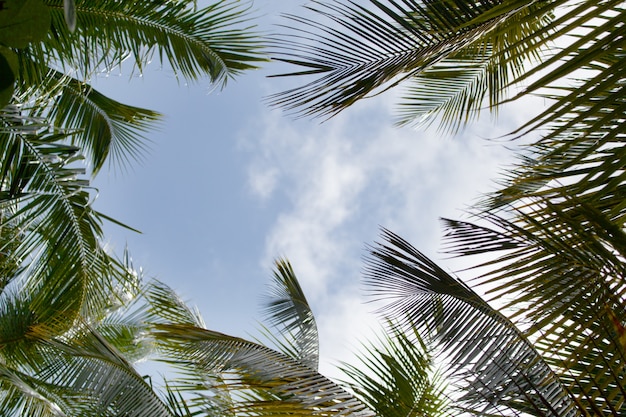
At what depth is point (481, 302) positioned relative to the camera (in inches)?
108

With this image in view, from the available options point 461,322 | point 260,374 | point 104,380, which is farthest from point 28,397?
point 461,322

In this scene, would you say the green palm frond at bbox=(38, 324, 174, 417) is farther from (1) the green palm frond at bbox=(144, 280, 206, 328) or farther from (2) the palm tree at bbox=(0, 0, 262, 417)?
(1) the green palm frond at bbox=(144, 280, 206, 328)

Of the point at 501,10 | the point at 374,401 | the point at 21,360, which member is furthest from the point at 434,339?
the point at 21,360

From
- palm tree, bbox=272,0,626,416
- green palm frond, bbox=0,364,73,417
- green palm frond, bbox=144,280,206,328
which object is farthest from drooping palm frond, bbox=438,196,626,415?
green palm frond, bbox=144,280,206,328

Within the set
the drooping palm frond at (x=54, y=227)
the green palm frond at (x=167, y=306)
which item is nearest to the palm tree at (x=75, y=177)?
the drooping palm frond at (x=54, y=227)

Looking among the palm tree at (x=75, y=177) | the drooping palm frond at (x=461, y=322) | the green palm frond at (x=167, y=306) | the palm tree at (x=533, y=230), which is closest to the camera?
the palm tree at (x=533, y=230)

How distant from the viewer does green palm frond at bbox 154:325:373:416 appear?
258 centimetres

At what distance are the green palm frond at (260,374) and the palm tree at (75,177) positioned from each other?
0.42 meters

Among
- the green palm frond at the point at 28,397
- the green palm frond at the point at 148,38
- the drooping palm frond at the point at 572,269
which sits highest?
the green palm frond at the point at 148,38

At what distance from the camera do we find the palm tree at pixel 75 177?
10.9 feet

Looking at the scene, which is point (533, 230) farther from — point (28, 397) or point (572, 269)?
→ point (28, 397)

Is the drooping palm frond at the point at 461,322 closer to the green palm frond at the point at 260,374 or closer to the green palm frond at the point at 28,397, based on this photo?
the green palm frond at the point at 260,374

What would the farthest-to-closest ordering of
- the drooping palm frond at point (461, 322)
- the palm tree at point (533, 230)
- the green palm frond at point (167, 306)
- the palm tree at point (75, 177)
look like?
the green palm frond at point (167, 306) → the palm tree at point (75, 177) → the drooping palm frond at point (461, 322) → the palm tree at point (533, 230)

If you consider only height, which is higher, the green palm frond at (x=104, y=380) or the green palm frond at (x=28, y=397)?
the green palm frond at (x=104, y=380)
